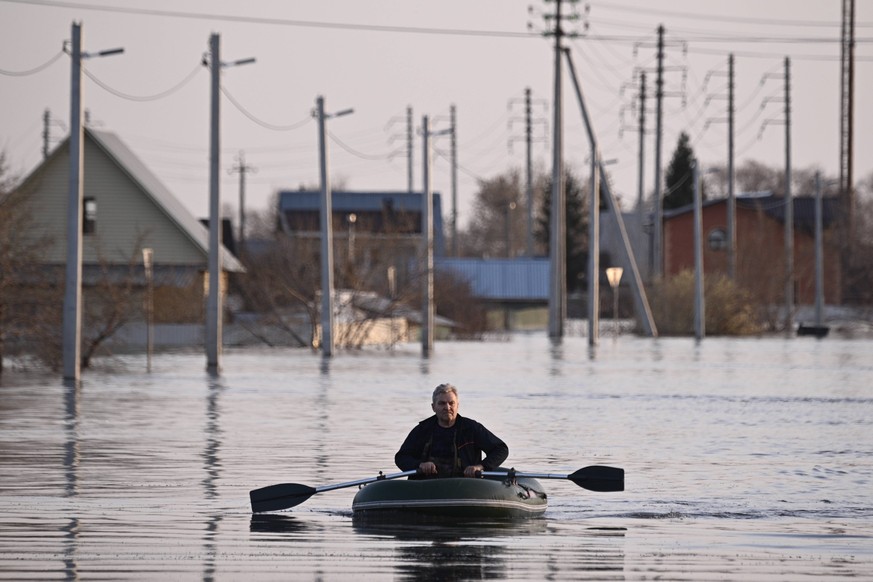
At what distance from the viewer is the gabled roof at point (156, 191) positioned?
241 feet

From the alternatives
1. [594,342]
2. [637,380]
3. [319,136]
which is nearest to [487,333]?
[594,342]

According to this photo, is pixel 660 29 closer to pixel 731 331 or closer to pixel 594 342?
pixel 731 331

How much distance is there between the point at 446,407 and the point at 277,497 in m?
1.67

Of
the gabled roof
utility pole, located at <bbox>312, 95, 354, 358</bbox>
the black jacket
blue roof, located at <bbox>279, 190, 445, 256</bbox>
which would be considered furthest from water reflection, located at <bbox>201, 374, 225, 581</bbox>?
blue roof, located at <bbox>279, 190, 445, 256</bbox>

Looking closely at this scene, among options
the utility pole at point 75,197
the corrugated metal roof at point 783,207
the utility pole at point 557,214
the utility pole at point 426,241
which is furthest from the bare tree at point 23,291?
the corrugated metal roof at point 783,207

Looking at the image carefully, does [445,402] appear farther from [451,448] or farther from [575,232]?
[575,232]

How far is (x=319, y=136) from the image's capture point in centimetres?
5459

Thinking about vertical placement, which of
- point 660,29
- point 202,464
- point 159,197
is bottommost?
point 202,464

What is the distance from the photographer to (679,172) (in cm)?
14800

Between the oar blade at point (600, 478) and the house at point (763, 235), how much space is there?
86065 millimetres

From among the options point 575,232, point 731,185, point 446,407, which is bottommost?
point 446,407

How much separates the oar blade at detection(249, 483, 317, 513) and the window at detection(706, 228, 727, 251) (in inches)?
4090

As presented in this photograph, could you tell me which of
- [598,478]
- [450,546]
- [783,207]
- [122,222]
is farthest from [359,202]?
[450,546]

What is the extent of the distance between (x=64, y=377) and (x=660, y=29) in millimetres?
64356
